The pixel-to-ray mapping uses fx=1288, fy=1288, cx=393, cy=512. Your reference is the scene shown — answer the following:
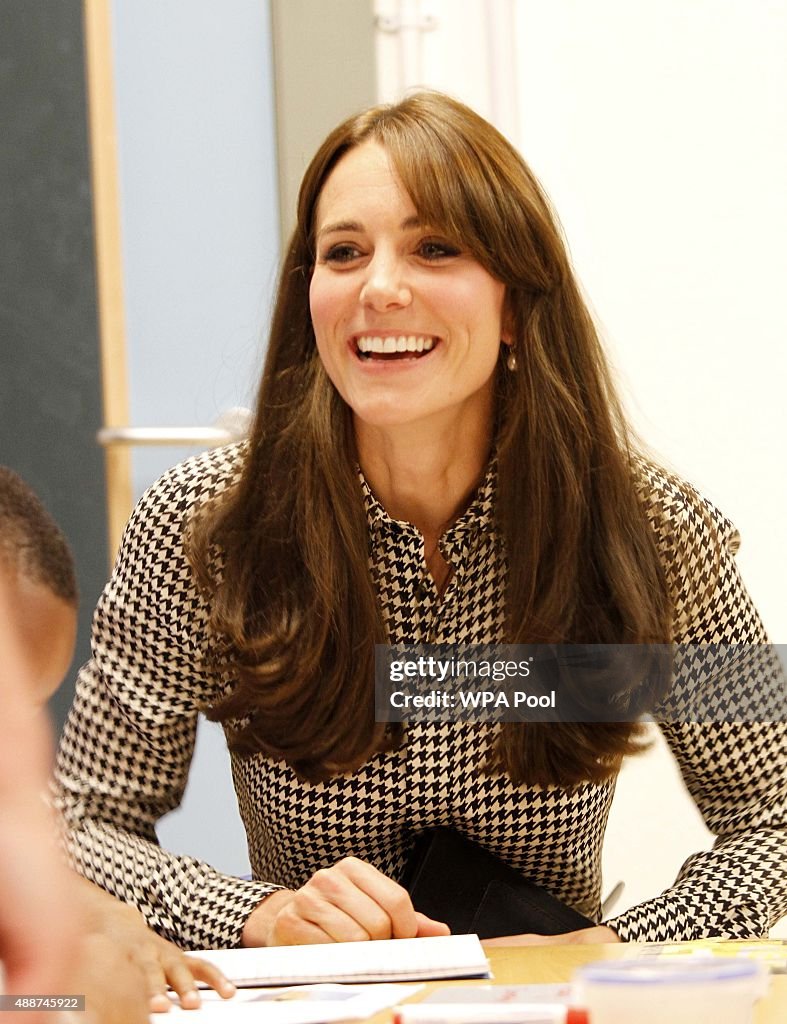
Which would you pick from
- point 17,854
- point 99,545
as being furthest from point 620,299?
point 17,854

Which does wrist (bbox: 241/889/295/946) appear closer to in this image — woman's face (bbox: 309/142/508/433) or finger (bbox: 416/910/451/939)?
finger (bbox: 416/910/451/939)

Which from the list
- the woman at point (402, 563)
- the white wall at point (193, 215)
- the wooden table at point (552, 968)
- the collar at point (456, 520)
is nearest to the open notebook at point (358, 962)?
the wooden table at point (552, 968)

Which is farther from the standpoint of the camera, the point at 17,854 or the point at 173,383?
the point at 173,383

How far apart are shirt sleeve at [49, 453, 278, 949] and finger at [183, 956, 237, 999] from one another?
10.5 inches

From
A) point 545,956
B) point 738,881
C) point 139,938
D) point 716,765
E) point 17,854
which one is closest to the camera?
point 17,854

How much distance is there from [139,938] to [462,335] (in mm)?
506

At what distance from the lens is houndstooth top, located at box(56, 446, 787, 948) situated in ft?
2.79

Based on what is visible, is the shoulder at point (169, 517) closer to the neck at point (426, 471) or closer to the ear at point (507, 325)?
the neck at point (426, 471)

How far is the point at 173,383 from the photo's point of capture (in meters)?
1.41

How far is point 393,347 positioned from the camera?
2.87 feet

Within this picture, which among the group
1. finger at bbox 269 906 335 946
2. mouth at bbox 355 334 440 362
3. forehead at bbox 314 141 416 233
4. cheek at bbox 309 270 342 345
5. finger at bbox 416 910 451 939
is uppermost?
forehead at bbox 314 141 416 233

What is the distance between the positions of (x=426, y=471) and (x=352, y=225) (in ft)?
0.58

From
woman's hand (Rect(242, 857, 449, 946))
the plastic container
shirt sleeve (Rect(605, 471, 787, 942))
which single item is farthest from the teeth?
the plastic container

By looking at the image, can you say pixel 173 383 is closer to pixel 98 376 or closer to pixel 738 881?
pixel 98 376
